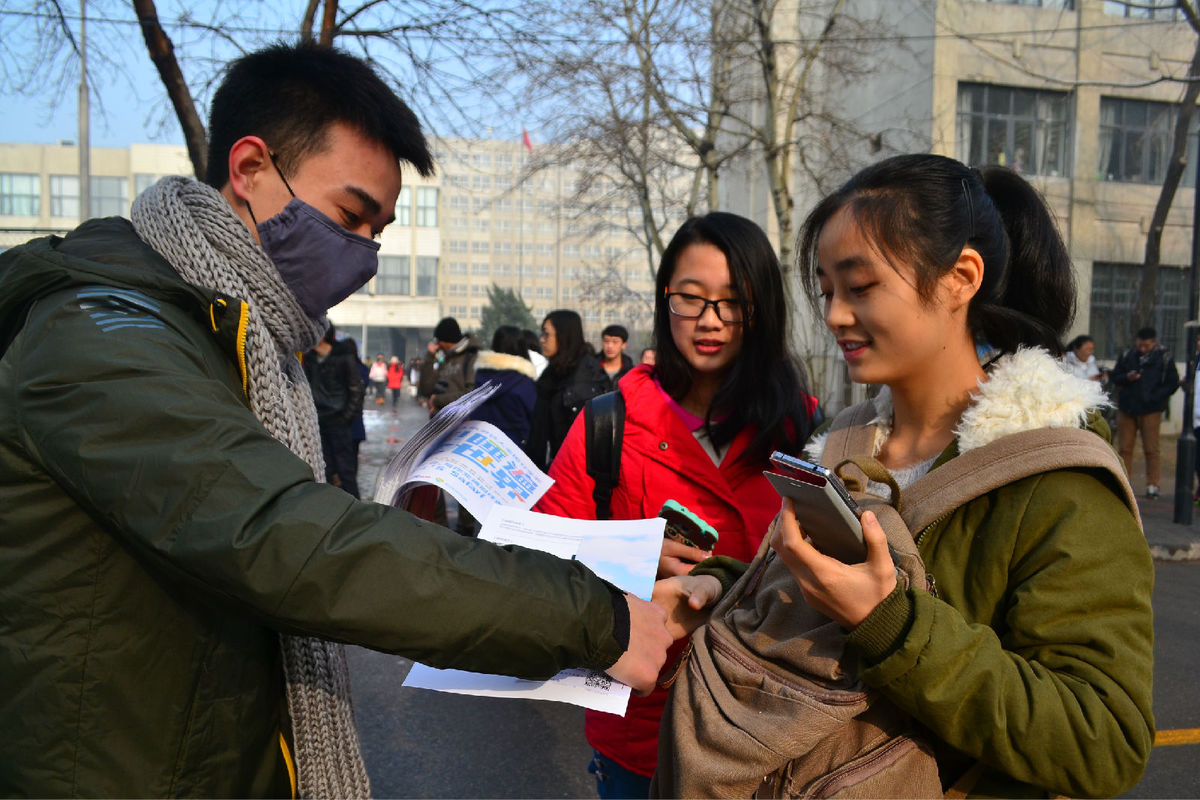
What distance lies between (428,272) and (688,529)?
64.4 m

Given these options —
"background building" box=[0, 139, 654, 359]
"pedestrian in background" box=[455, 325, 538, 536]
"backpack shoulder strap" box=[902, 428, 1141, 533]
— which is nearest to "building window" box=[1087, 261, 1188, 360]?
"background building" box=[0, 139, 654, 359]

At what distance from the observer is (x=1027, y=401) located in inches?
54.0

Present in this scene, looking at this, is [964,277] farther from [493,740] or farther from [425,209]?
[425,209]

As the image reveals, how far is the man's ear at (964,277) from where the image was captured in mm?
1483

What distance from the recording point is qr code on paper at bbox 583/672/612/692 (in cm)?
140

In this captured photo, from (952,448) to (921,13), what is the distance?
19435 millimetres

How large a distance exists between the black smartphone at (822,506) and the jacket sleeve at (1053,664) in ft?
0.35

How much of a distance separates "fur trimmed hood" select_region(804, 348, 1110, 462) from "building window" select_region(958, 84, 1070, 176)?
18242mm

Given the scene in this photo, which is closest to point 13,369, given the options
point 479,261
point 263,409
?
point 263,409

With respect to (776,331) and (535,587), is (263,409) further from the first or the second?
(776,331)

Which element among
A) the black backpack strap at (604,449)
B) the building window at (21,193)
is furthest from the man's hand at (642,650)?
the building window at (21,193)

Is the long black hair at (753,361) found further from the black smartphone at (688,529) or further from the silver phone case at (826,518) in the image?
the silver phone case at (826,518)

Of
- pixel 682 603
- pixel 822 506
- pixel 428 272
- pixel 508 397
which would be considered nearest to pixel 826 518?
pixel 822 506

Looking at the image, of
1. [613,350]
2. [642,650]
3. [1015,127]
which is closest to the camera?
[642,650]
